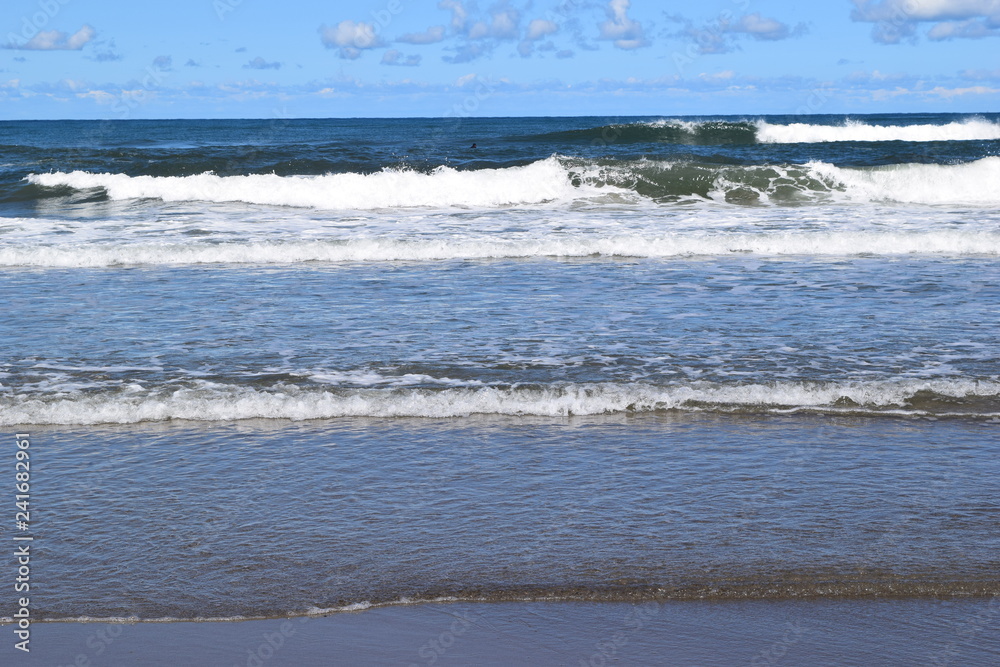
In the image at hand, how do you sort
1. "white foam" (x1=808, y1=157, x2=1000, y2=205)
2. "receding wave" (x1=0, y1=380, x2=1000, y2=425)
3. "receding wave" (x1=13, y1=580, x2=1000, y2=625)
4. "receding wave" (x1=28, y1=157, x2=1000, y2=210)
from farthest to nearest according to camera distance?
"white foam" (x1=808, y1=157, x2=1000, y2=205)
"receding wave" (x1=28, y1=157, x2=1000, y2=210)
"receding wave" (x1=0, y1=380, x2=1000, y2=425)
"receding wave" (x1=13, y1=580, x2=1000, y2=625)

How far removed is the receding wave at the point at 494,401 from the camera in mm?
5914

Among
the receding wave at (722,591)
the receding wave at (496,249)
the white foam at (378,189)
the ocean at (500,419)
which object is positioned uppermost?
the white foam at (378,189)

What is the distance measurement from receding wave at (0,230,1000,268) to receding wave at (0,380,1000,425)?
22.8 ft

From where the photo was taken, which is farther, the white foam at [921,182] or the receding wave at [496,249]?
the white foam at [921,182]

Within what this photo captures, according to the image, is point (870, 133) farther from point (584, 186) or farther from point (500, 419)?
point (500, 419)

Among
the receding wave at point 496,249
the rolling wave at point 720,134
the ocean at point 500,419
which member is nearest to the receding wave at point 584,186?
the receding wave at point 496,249

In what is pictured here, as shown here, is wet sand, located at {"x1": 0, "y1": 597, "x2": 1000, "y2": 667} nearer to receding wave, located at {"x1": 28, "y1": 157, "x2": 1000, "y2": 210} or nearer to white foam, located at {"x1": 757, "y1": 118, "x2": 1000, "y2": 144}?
receding wave, located at {"x1": 28, "y1": 157, "x2": 1000, "y2": 210}

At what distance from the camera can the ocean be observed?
3.79 m

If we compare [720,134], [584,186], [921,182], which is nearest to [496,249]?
[584,186]

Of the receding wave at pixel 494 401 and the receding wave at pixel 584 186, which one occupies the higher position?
the receding wave at pixel 584 186

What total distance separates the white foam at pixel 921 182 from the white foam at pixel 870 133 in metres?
21.9

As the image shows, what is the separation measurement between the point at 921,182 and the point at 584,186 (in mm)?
7794

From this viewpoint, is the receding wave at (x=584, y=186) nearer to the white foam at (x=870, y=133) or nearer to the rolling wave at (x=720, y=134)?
the rolling wave at (x=720, y=134)

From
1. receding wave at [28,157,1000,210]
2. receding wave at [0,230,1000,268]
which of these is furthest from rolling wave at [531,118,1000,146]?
receding wave at [0,230,1000,268]
